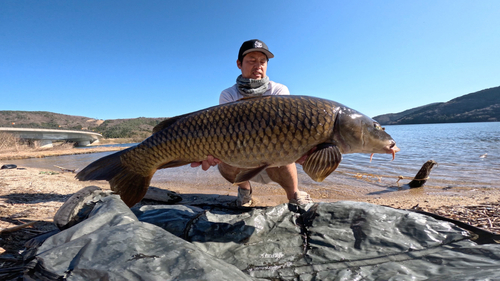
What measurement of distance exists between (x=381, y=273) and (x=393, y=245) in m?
0.30

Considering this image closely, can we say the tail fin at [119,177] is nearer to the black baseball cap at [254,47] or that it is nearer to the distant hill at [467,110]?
the black baseball cap at [254,47]

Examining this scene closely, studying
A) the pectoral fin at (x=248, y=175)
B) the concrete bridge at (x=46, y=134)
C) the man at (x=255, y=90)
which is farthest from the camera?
the concrete bridge at (x=46, y=134)

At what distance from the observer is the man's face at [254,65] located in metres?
3.59

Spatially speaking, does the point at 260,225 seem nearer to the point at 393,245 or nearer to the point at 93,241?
the point at 393,245

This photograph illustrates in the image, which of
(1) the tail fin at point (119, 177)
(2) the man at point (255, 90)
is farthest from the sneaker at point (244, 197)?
(1) the tail fin at point (119, 177)

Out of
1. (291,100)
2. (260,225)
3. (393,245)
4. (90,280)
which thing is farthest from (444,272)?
(90,280)

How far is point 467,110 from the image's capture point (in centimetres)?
8556

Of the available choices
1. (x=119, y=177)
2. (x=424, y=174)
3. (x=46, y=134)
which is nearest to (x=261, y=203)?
(x=119, y=177)

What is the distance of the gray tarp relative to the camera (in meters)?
1.02

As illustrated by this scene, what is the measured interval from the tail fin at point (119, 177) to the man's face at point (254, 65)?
2181 millimetres

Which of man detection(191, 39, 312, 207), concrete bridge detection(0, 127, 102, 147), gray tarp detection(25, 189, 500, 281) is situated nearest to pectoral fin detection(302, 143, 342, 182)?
gray tarp detection(25, 189, 500, 281)

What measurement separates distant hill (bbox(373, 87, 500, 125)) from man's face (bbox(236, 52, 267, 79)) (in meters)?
104

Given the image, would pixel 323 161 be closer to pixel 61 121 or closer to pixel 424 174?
pixel 424 174

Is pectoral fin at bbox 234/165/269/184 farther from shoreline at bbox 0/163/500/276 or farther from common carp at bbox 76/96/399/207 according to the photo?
shoreline at bbox 0/163/500/276
